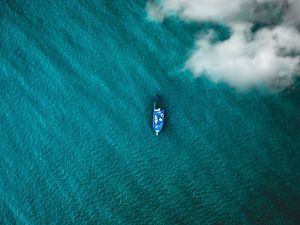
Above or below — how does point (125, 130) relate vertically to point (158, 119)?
below

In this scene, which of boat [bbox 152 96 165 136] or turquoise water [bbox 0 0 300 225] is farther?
boat [bbox 152 96 165 136]

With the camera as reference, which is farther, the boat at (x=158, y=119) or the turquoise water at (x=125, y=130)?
the boat at (x=158, y=119)

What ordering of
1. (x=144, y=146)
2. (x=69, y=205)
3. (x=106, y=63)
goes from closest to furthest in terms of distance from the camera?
(x=69, y=205) < (x=144, y=146) < (x=106, y=63)

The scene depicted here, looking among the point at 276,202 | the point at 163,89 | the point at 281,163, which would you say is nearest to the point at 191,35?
the point at 163,89

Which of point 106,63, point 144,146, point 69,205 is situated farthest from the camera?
point 106,63

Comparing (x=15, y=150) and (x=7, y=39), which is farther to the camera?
(x=7, y=39)

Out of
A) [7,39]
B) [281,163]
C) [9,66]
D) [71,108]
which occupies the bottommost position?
[281,163]

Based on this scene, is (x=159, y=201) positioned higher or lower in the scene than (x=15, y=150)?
lower

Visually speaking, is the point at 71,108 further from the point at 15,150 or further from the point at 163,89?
the point at 163,89
